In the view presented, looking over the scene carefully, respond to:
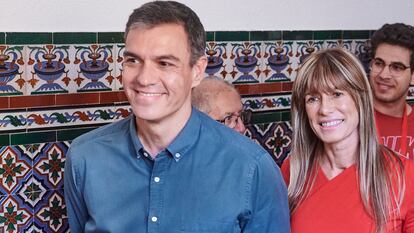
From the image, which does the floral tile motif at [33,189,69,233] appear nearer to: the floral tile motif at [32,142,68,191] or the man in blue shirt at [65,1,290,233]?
the floral tile motif at [32,142,68,191]

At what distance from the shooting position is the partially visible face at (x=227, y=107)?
2309 millimetres

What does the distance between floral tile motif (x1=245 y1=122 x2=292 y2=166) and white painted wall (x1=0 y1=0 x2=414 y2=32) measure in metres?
0.38

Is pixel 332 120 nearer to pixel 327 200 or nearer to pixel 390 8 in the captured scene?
pixel 327 200

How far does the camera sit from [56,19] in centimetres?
234

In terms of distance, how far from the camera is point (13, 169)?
7.56 ft

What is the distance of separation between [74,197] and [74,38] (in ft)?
2.21

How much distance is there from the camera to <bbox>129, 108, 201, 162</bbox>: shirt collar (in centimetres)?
176

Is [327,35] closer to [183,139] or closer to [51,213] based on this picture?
[51,213]

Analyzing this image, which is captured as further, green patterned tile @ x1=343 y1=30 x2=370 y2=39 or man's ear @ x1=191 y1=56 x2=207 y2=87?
green patterned tile @ x1=343 y1=30 x2=370 y2=39

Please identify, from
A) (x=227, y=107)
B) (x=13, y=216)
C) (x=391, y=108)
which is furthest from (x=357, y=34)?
(x=13, y=216)

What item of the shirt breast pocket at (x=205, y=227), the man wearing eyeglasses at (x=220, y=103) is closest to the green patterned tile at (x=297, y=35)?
the man wearing eyeglasses at (x=220, y=103)

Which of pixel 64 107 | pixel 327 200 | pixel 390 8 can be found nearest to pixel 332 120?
pixel 327 200

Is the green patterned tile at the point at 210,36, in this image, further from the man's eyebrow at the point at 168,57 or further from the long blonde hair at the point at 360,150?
the man's eyebrow at the point at 168,57

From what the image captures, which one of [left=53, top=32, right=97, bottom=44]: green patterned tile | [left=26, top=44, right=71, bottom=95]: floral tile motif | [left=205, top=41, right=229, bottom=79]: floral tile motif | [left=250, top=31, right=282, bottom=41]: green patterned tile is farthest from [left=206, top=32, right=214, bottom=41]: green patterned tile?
[left=26, top=44, right=71, bottom=95]: floral tile motif
